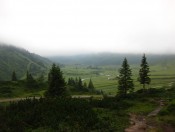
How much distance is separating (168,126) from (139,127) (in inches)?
222

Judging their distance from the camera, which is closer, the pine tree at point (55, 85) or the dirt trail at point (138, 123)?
the dirt trail at point (138, 123)

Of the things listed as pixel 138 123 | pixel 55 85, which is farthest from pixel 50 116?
pixel 55 85

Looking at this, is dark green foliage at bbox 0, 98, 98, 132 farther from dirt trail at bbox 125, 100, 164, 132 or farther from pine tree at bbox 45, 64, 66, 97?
pine tree at bbox 45, 64, 66, 97

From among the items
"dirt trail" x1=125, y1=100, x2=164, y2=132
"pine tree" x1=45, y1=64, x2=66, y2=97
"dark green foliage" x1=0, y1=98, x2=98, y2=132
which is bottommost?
"dirt trail" x1=125, y1=100, x2=164, y2=132

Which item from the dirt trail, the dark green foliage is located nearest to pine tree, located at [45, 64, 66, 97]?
the dark green foliage

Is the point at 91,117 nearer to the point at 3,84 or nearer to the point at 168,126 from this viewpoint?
the point at 168,126

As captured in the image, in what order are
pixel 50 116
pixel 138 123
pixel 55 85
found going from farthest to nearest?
1. pixel 55 85
2. pixel 138 123
3. pixel 50 116

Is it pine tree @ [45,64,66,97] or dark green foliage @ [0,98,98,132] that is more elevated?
pine tree @ [45,64,66,97]

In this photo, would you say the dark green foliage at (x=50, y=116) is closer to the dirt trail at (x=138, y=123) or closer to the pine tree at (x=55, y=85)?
the dirt trail at (x=138, y=123)

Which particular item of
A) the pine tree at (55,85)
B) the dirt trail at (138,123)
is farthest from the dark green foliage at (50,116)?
the pine tree at (55,85)

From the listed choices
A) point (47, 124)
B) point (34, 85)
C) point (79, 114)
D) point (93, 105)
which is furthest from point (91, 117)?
point (34, 85)

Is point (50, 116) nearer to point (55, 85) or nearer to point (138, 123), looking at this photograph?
point (138, 123)

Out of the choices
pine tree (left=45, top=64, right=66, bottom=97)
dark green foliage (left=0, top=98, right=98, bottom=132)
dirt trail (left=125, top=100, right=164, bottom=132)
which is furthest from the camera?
pine tree (left=45, top=64, right=66, bottom=97)

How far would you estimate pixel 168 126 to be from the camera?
4712 centimetres
